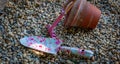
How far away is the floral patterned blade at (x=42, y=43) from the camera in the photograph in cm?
159

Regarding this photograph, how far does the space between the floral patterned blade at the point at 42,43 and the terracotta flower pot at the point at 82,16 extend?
7.4 inches

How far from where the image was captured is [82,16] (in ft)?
5.74

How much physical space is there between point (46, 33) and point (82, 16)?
283 mm

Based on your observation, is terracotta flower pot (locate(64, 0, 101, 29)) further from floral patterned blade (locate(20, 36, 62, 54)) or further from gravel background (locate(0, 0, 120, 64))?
floral patterned blade (locate(20, 36, 62, 54))

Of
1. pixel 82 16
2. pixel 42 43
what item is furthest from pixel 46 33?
pixel 82 16

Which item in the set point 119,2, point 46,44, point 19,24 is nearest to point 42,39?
point 46,44

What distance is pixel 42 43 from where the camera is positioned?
64.7 inches

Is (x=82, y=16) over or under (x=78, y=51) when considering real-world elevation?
over

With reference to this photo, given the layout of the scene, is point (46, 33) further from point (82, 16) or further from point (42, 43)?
point (82, 16)

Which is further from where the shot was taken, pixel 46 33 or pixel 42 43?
pixel 46 33

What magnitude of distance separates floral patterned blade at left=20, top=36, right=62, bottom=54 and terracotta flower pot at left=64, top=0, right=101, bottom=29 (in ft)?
0.62

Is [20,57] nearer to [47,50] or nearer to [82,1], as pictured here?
[47,50]

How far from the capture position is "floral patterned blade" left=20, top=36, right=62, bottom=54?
1.59 metres

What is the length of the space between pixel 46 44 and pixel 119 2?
0.91 meters
